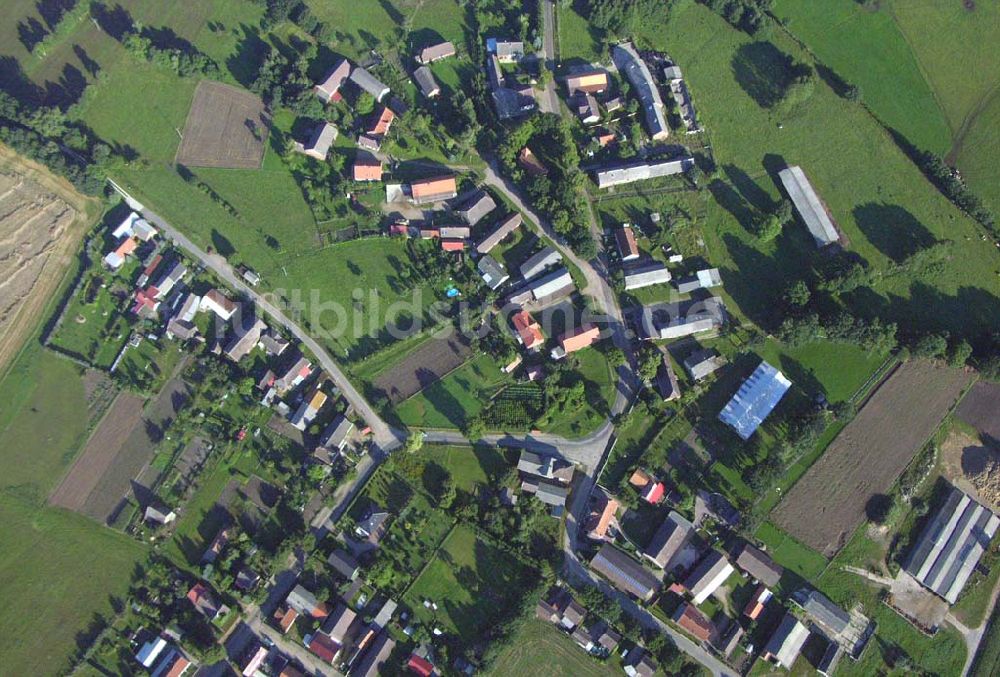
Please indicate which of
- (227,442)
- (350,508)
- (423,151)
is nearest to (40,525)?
(227,442)

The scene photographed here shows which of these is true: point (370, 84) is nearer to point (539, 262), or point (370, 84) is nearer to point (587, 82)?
point (587, 82)

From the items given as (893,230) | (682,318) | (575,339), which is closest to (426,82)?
(575,339)

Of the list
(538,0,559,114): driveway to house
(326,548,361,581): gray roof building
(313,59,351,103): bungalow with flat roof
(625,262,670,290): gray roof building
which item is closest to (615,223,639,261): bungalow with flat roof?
(625,262,670,290): gray roof building

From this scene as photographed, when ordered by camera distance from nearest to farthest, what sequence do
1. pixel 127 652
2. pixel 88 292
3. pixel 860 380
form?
pixel 127 652
pixel 860 380
pixel 88 292

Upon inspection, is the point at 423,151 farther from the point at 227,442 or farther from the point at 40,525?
the point at 40,525

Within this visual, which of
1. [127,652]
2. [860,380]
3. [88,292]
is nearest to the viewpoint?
[127,652]

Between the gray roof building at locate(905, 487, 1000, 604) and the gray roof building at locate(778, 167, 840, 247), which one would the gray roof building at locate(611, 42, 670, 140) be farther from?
the gray roof building at locate(905, 487, 1000, 604)

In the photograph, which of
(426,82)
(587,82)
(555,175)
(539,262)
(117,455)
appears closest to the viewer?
(117,455)
